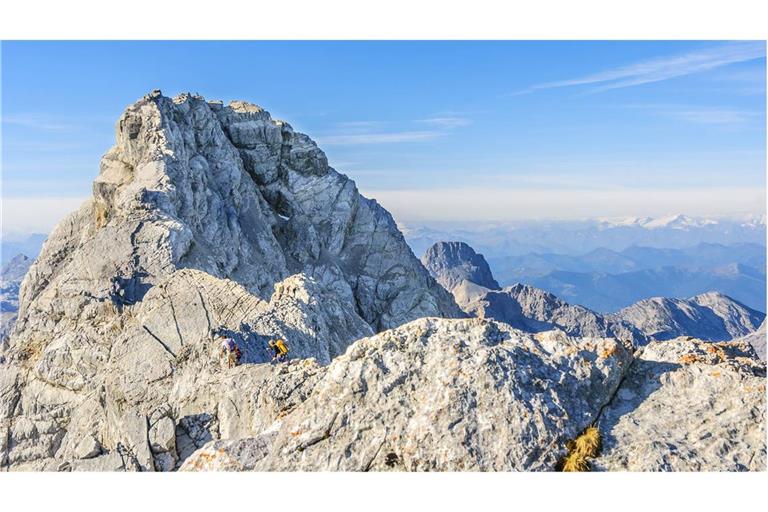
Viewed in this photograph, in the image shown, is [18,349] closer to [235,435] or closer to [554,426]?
[235,435]

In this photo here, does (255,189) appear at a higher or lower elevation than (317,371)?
higher

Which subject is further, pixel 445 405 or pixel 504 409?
pixel 445 405

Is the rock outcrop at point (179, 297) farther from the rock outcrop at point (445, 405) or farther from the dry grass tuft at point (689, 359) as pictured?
the dry grass tuft at point (689, 359)

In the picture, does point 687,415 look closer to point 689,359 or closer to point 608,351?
point 689,359

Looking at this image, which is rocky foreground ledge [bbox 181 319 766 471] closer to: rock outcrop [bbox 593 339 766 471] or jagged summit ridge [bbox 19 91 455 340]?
rock outcrop [bbox 593 339 766 471]

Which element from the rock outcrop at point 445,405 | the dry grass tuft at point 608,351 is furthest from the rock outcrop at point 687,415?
the dry grass tuft at point 608,351

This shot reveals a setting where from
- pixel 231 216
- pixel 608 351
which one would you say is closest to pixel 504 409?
pixel 608 351

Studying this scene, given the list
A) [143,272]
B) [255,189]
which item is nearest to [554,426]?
[143,272]
